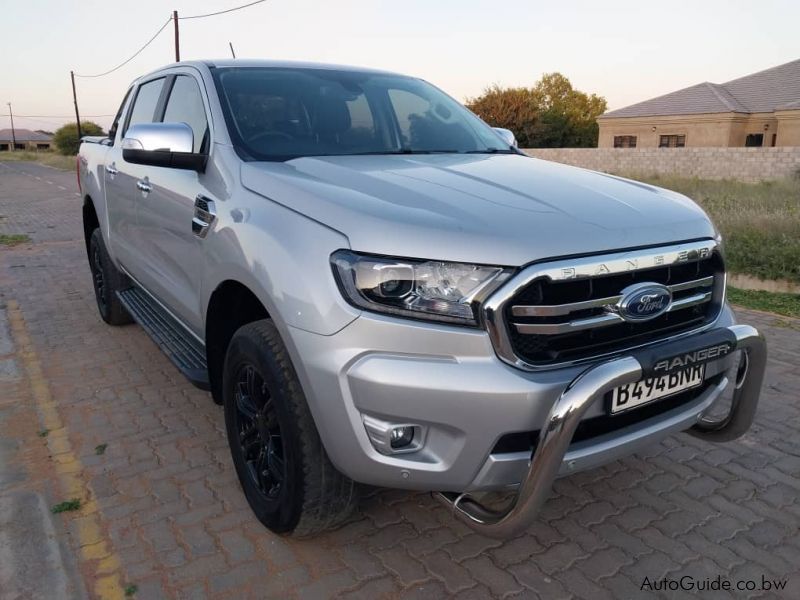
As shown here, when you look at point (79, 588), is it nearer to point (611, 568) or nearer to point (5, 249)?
point (611, 568)

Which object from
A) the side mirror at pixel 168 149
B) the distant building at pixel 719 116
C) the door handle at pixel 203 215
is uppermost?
the distant building at pixel 719 116

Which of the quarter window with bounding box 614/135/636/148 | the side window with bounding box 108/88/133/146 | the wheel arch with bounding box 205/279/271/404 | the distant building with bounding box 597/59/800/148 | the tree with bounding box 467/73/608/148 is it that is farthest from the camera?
the tree with bounding box 467/73/608/148

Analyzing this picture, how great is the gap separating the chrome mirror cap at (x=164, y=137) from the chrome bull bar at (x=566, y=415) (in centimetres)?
177

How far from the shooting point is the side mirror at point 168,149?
2.79m

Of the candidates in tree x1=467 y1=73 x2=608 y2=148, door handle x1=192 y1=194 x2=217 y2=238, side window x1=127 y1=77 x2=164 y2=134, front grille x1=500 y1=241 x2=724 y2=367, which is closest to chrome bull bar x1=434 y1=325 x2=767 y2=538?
front grille x1=500 y1=241 x2=724 y2=367

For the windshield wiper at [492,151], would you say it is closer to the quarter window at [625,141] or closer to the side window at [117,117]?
the side window at [117,117]

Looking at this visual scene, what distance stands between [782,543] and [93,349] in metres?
4.51

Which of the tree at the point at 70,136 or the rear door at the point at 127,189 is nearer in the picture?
the rear door at the point at 127,189

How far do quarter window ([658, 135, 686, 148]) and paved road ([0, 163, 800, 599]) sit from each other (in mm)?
35765

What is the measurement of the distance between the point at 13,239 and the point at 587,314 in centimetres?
1086

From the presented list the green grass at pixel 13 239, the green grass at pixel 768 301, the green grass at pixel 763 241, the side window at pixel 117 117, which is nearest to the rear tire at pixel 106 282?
the side window at pixel 117 117

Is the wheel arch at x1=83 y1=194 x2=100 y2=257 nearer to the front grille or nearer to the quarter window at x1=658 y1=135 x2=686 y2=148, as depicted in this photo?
the front grille

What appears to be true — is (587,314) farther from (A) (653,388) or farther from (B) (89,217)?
(B) (89,217)

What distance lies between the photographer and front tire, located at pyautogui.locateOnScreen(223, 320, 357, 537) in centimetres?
222
